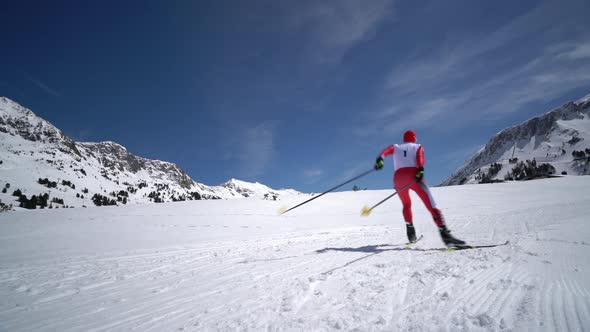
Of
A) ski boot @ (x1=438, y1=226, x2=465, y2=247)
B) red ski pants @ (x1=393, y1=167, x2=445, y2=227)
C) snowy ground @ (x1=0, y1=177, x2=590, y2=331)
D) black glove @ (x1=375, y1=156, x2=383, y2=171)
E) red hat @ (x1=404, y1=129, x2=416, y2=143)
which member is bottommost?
Result: snowy ground @ (x1=0, y1=177, x2=590, y2=331)

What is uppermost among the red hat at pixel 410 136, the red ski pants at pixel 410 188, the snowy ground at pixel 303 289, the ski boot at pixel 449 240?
the red hat at pixel 410 136

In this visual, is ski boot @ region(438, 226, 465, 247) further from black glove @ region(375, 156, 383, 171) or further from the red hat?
the red hat

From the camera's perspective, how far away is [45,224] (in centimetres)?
1036

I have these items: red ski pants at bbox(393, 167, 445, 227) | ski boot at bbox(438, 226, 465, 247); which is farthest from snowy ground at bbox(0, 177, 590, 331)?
red ski pants at bbox(393, 167, 445, 227)

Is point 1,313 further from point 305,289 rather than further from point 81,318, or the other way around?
point 305,289

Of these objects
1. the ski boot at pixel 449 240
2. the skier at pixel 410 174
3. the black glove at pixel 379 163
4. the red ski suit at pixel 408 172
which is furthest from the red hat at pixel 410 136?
the ski boot at pixel 449 240

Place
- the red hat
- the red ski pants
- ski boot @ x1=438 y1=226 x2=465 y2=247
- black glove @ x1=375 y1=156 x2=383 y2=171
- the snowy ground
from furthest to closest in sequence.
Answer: black glove @ x1=375 y1=156 x2=383 y2=171 → the red hat → the red ski pants → ski boot @ x1=438 y1=226 x2=465 y2=247 → the snowy ground

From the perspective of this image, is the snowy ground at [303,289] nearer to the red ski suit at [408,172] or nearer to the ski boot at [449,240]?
the ski boot at [449,240]

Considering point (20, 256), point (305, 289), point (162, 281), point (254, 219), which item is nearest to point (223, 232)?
point (254, 219)

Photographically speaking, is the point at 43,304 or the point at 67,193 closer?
the point at 43,304

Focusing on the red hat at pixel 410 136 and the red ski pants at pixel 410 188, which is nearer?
the red ski pants at pixel 410 188

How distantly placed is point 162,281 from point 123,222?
9524mm

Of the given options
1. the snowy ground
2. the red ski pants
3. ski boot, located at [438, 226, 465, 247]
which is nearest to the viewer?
the snowy ground

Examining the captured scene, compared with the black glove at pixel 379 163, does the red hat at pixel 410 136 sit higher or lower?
higher
